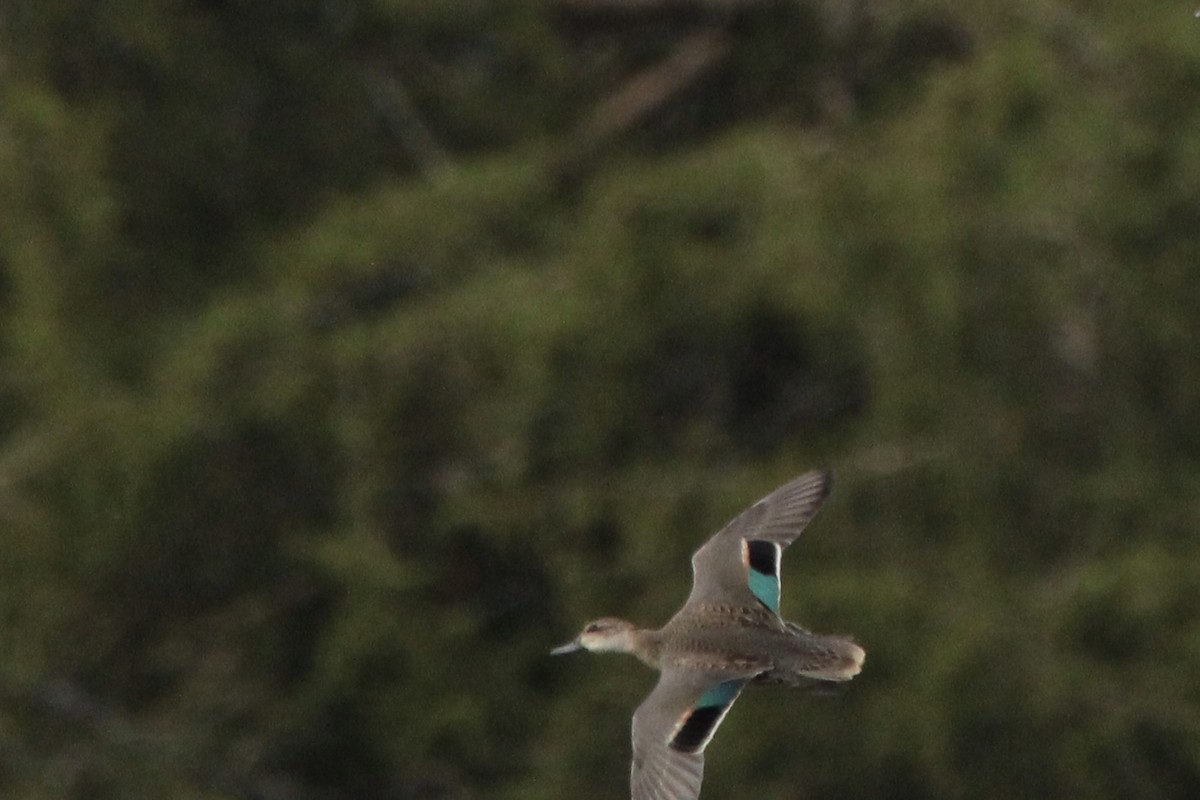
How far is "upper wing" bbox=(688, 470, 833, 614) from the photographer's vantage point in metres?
6.84

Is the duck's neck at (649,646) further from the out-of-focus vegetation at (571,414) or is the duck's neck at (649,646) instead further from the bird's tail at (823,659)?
the out-of-focus vegetation at (571,414)

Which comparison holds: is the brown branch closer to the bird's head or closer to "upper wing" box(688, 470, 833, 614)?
the bird's head

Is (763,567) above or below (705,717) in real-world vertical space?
above

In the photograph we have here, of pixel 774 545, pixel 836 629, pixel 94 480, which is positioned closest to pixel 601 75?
pixel 94 480

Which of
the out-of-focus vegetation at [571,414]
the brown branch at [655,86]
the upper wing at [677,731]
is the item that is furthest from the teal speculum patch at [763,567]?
the brown branch at [655,86]

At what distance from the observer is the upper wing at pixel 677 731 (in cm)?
596

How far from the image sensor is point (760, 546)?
273 inches

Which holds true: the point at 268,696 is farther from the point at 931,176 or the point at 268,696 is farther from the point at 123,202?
the point at 931,176

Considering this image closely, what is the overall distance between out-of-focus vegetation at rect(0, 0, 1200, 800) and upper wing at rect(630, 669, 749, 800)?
19.6 feet

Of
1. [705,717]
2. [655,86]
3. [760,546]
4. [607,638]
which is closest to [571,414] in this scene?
[655,86]

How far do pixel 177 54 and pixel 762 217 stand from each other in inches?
166

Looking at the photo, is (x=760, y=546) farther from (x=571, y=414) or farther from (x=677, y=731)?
(x=571, y=414)

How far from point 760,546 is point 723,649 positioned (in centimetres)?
58

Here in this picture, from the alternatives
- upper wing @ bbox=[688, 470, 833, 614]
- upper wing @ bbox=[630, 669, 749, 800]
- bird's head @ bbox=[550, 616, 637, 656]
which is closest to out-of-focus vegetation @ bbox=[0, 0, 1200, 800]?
bird's head @ bbox=[550, 616, 637, 656]
